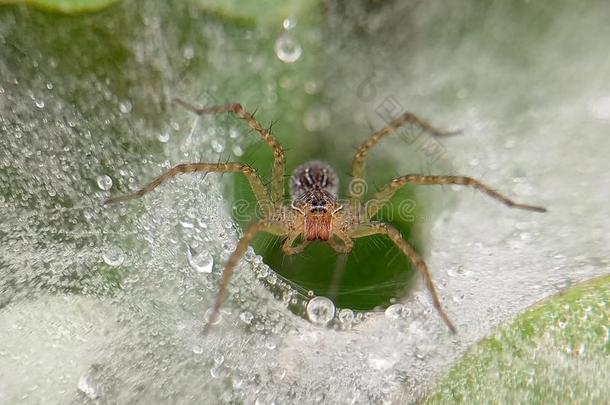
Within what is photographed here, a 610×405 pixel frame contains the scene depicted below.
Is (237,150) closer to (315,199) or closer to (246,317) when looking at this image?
(315,199)

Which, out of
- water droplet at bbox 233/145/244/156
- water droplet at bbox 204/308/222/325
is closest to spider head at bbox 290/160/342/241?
water droplet at bbox 233/145/244/156

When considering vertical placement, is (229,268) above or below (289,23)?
below

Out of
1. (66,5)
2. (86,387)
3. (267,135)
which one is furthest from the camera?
(267,135)

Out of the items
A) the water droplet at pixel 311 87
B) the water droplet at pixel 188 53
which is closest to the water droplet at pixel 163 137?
the water droplet at pixel 188 53

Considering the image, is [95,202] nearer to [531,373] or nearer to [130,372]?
[130,372]

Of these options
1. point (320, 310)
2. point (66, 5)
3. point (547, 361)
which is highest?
point (66, 5)

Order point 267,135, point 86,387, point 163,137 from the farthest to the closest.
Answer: point 267,135 → point 163,137 → point 86,387

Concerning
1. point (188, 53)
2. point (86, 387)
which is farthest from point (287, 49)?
point (86, 387)
